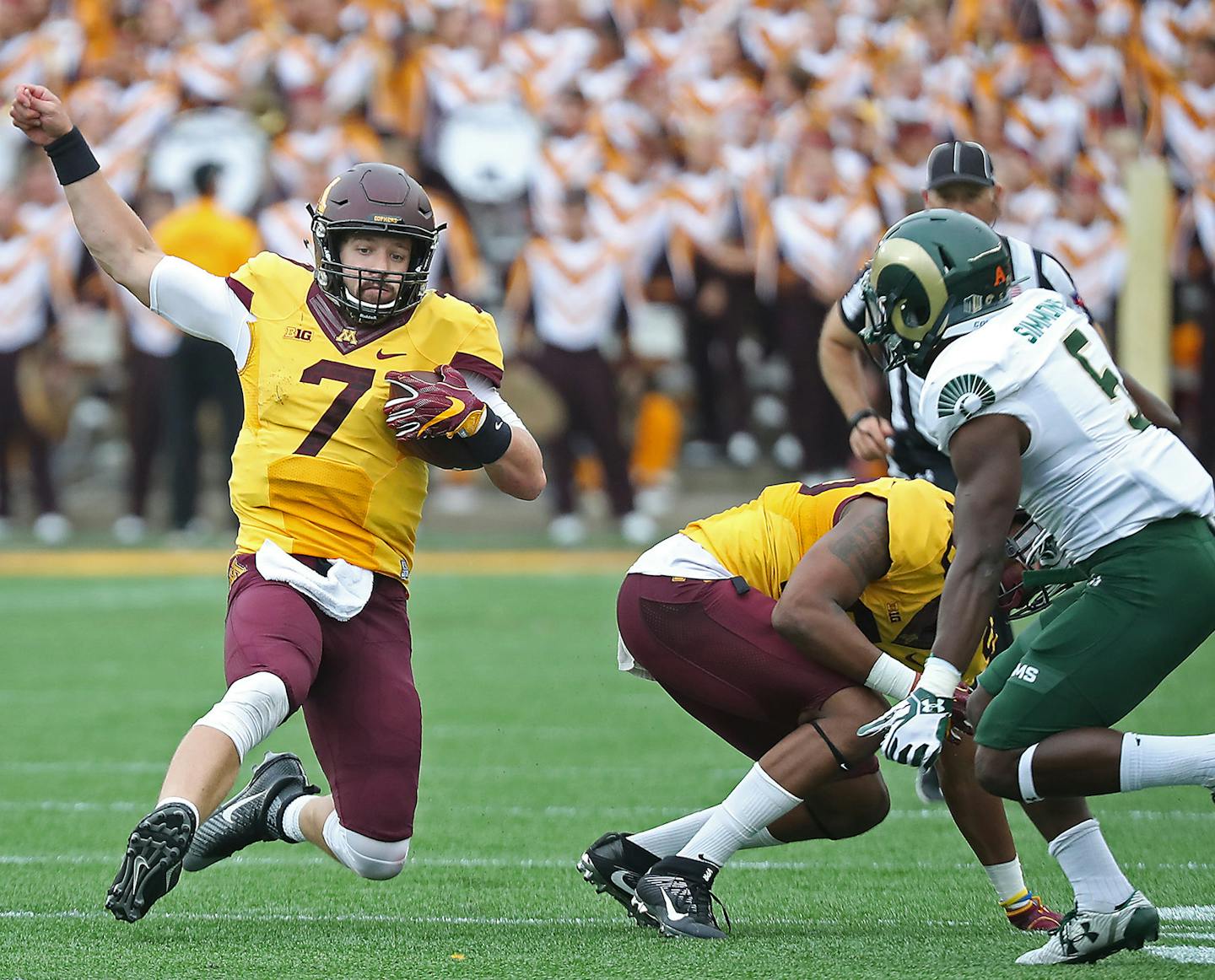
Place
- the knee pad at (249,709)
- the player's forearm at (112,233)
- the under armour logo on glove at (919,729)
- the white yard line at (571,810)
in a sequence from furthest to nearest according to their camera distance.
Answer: the white yard line at (571,810) < the player's forearm at (112,233) < the knee pad at (249,709) < the under armour logo on glove at (919,729)

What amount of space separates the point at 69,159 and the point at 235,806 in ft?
5.17

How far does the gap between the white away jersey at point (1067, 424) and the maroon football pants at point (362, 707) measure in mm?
1403

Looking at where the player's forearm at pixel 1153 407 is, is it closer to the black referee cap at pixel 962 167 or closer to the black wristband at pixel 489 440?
the black referee cap at pixel 962 167

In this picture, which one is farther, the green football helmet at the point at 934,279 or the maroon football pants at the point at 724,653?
the maroon football pants at the point at 724,653

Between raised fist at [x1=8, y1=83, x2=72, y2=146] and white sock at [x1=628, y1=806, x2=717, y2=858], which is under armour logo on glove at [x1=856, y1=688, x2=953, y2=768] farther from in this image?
raised fist at [x1=8, y1=83, x2=72, y2=146]

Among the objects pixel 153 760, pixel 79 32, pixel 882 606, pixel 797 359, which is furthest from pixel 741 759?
pixel 79 32

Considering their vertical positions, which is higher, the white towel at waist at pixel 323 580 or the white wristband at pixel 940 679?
the white wristband at pixel 940 679

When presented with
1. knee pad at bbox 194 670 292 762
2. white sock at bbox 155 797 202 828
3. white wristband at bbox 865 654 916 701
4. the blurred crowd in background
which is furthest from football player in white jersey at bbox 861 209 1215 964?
the blurred crowd in background

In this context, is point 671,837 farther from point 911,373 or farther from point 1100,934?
point 911,373

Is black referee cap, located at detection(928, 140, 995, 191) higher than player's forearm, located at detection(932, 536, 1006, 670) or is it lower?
higher

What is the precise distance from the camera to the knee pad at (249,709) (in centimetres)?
416

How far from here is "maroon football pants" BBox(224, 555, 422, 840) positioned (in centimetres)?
452

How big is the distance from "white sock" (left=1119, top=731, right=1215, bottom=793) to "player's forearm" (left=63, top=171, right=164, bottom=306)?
94.9 inches

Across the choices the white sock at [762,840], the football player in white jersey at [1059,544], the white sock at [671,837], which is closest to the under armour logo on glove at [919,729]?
the football player in white jersey at [1059,544]
